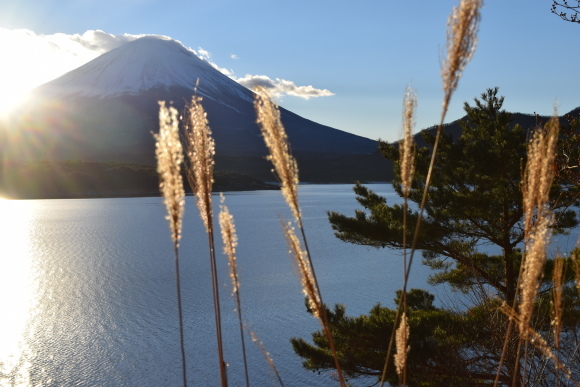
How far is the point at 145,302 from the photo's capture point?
1504 cm

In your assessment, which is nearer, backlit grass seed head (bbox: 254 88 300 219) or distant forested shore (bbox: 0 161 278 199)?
backlit grass seed head (bbox: 254 88 300 219)

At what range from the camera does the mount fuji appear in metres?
99.0

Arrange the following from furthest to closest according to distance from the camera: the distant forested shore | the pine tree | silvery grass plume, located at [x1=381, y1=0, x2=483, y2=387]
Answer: the distant forested shore → the pine tree → silvery grass plume, located at [x1=381, y1=0, x2=483, y2=387]

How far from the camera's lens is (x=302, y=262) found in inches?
51.5

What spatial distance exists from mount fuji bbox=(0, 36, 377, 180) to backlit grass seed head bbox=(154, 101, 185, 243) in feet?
245

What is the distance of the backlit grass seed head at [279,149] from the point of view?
50.3 inches

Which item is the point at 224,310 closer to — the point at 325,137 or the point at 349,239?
the point at 349,239

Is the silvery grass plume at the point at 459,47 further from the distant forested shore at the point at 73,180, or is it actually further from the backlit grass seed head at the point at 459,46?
the distant forested shore at the point at 73,180

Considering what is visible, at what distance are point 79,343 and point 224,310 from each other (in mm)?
4151

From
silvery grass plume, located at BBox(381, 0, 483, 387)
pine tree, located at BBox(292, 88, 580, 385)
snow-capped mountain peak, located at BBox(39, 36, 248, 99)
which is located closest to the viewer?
silvery grass plume, located at BBox(381, 0, 483, 387)

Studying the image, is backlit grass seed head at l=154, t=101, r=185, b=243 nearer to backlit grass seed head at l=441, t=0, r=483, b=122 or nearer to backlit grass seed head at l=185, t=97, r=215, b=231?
backlit grass seed head at l=185, t=97, r=215, b=231

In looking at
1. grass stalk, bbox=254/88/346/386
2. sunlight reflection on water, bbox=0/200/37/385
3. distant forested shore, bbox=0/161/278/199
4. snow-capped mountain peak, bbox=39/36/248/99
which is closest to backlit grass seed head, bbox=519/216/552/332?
grass stalk, bbox=254/88/346/386

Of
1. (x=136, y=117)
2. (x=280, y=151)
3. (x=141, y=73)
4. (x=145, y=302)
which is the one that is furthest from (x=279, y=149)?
(x=141, y=73)

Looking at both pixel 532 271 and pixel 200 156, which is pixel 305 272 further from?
pixel 532 271
